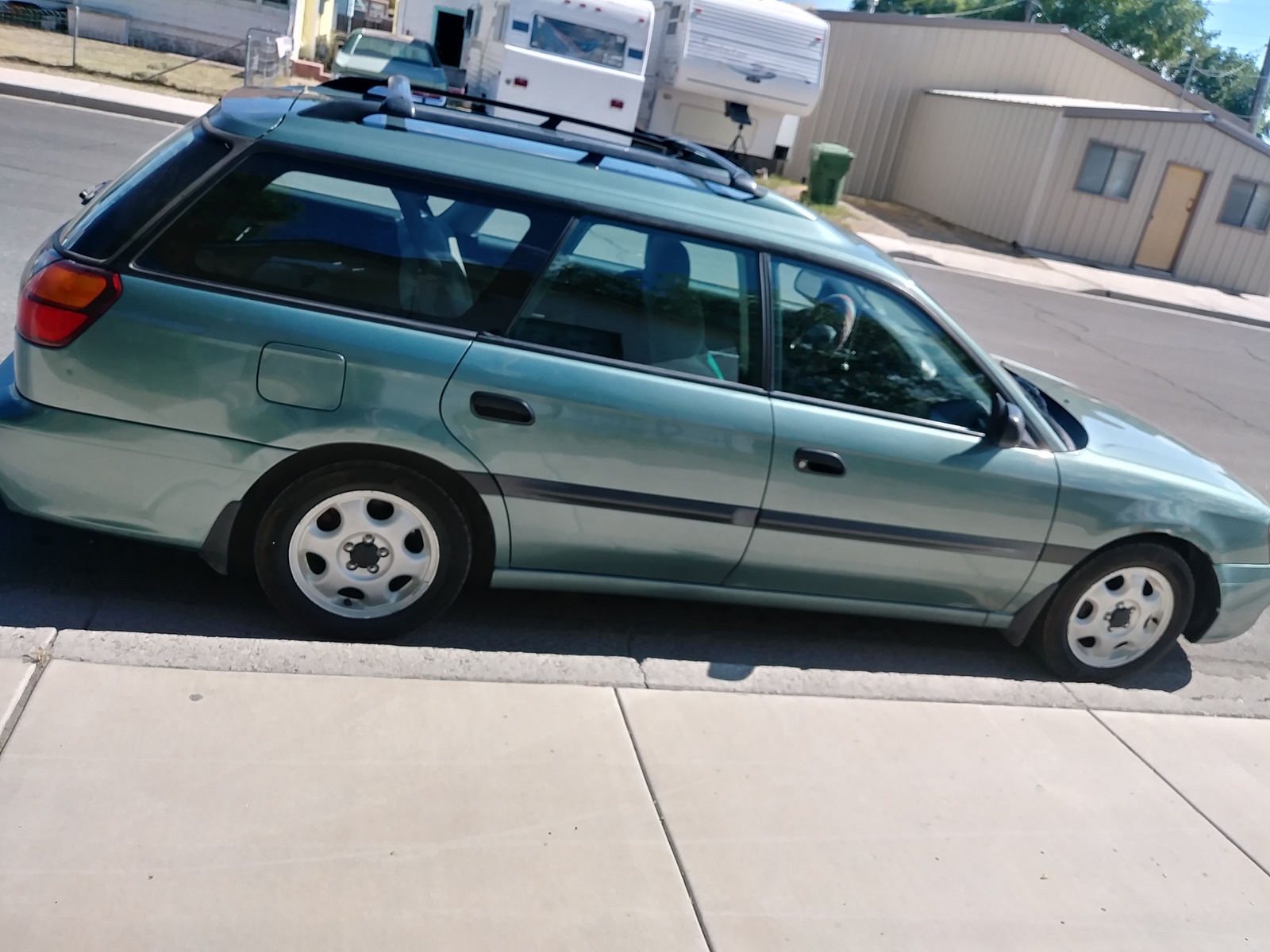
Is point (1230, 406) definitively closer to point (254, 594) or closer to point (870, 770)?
point (870, 770)

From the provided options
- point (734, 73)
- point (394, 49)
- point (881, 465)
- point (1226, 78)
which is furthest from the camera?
point (1226, 78)

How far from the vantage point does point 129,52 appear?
23.3m

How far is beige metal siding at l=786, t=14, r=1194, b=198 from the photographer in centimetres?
2478

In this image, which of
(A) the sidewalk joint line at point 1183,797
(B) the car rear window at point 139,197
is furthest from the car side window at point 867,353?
(B) the car rear window at point 139,197

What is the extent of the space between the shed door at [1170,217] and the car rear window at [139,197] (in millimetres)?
22192

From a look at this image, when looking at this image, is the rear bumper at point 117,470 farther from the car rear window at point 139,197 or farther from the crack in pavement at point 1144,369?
the crack in pavement at point 1144,369

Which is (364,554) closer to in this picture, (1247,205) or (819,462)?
(819,462)

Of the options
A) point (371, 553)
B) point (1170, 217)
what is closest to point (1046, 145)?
point (1170, 217)

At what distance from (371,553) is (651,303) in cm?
125

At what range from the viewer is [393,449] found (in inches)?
145

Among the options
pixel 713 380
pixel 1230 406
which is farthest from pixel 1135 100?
pixel 713 380

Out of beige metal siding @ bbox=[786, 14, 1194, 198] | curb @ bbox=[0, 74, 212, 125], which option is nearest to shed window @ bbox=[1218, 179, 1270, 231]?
beige metal siding @ bbox=[786, 14, 1194, 198]

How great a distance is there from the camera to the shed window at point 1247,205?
888 inches

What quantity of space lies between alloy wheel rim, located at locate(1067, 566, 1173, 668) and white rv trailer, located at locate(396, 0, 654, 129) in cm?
1292
